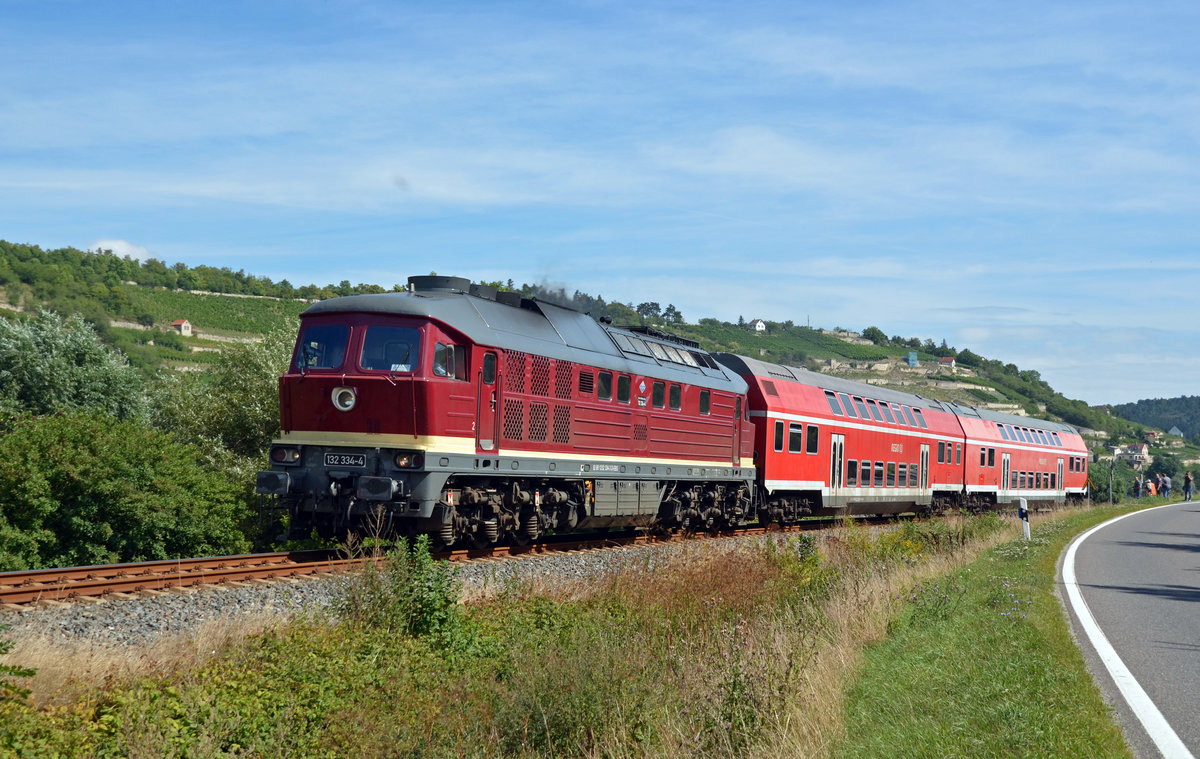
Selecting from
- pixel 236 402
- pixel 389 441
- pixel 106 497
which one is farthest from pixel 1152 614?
pixel 236 402

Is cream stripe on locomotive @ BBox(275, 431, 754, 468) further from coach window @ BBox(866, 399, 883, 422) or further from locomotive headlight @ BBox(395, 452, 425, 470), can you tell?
coach window @ BBox(866, 399, 883, 422)

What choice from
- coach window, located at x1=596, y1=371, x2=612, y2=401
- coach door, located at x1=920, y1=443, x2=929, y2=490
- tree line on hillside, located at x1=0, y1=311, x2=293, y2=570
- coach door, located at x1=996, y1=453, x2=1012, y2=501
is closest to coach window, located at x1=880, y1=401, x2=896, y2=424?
coach door, located at x1=920, y1=443, x2=929, y2=490

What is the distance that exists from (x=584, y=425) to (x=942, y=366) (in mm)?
185146

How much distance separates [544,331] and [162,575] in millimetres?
7861

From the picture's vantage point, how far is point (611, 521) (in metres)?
21.3

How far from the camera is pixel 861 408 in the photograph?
3259cm

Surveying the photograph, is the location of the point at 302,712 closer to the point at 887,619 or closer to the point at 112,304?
the point at 887,619

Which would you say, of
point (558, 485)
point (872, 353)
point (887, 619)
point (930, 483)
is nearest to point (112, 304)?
point (930, 483)

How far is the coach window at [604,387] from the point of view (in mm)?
19875

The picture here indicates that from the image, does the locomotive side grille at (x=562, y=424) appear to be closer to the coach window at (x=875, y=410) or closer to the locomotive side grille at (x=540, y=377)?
the locomotive side grille at (x=540, y=377)

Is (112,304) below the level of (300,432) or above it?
Result: above

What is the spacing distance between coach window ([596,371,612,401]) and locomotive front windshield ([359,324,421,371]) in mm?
4870

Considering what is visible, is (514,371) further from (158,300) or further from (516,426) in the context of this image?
(158,300)

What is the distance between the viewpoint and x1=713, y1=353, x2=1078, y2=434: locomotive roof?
27875 mm
